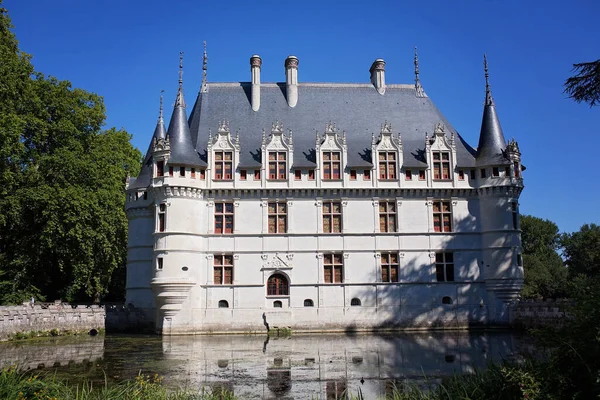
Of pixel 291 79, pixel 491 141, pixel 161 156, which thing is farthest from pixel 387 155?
pixel 161 156

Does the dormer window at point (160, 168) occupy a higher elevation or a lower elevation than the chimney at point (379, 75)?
lower

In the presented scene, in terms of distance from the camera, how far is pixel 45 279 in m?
35.0

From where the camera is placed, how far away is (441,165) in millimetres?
30016

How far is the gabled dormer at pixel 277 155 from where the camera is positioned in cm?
2926

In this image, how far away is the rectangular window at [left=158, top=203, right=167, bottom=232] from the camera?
28.0 meters

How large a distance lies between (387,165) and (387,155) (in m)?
0.54

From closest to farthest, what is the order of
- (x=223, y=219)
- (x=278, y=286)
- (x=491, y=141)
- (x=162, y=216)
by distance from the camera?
1. (x=162, y=216)
2. (x=278, y=286)
3. (x=223, y=219)
4. (x=491, y=141)

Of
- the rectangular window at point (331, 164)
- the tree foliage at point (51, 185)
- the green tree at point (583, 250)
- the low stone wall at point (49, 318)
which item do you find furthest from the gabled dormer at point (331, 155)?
the green tree at point (583, 250)

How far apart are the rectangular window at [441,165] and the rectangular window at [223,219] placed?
1120 cm

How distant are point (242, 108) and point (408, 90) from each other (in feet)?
33.7

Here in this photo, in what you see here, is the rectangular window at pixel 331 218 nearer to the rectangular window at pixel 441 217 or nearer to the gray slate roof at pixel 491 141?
the rectangular window at pixel 441 217

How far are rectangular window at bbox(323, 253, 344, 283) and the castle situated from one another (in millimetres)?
57

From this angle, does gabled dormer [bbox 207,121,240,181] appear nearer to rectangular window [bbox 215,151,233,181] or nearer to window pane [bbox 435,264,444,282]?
rectangular window [bbox 215,151,233,181]

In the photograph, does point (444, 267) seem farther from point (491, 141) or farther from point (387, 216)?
point (491, 141)
